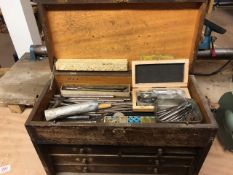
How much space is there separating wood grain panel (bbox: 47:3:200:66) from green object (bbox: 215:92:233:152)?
0.30 meters

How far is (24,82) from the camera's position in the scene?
4.37 ft

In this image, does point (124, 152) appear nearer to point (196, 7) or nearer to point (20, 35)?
point (196, 7)

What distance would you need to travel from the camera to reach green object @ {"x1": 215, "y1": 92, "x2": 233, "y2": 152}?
39.8 inches

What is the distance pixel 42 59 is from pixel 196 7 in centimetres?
105

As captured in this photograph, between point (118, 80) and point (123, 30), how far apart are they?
9.0 inches

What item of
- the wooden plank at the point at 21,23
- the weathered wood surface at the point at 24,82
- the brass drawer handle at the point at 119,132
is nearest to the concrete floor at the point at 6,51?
the wooden plank at the point at 21,23

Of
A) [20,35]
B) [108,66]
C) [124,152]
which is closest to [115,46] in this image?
[108,66]

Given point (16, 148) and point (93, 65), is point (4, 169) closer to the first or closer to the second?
point (16, 148)

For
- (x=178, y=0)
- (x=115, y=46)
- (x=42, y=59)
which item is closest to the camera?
(x=178, y=0)

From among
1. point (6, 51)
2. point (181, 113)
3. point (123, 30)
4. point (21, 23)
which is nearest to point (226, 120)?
point (181, 113)

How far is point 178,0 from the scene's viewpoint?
81 centimetres

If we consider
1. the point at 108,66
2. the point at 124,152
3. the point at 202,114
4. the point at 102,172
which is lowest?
the point at 102,172

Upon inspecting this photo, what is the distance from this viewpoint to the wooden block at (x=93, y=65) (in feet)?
3.23

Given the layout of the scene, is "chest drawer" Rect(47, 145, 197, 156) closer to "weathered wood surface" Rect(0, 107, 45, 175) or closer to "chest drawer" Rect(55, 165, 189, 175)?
"chest drawer" Rect(55, 165, 189, 175)
